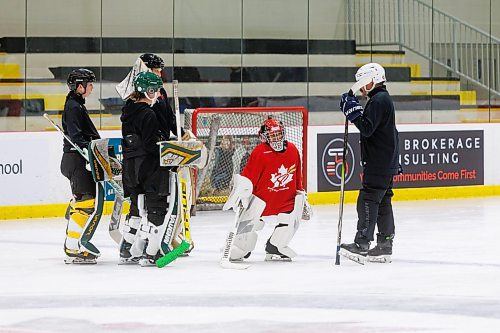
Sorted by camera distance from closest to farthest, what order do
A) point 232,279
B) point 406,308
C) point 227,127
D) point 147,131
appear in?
point 406,308, point 232,279, point 147,131, point 227,127

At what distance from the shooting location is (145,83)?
8.23m

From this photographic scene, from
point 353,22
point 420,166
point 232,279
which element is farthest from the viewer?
point 353,22

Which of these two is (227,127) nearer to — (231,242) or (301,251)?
(301,251)

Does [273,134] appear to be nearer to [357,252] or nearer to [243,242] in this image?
[243,242]

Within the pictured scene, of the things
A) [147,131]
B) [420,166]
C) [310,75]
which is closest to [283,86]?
[310,75]

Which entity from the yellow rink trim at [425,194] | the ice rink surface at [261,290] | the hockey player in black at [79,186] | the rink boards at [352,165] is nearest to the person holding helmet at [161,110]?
the hockey player in black at [79,186]

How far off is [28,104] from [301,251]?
15.2ft

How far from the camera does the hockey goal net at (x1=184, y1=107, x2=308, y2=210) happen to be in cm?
1241

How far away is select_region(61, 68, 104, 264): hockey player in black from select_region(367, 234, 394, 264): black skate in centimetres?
184

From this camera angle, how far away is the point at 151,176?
323 inches

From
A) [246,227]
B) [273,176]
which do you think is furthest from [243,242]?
[273,176]

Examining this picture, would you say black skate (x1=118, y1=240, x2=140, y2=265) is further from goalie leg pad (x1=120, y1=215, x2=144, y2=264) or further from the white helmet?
the white helmet

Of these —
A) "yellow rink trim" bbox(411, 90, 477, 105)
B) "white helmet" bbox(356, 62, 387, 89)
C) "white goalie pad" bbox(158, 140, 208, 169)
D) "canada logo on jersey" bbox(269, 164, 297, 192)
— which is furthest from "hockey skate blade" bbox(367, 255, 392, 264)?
"yellow rink trim" bbox(411, 90, 477, 105)

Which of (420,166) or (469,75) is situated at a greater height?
(469,75)
